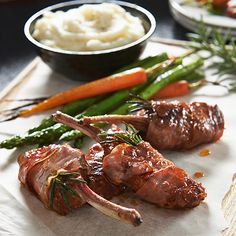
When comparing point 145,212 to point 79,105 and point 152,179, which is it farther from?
point 79,105

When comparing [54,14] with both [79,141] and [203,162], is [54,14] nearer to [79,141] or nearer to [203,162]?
[79,141]

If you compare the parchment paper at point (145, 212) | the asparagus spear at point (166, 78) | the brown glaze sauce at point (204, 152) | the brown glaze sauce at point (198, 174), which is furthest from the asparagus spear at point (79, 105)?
Result: the brown glaze sauce at point (198, 174)

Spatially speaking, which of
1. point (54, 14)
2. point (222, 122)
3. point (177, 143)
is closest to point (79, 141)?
point (177, 143)

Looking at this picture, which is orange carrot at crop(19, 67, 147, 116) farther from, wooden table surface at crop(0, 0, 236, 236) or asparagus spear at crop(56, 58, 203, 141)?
wooden table surface at crop(0, 0, 236, 236)

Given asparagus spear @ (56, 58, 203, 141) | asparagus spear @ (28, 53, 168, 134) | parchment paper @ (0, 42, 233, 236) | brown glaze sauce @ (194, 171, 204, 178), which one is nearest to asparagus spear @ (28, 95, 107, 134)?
asparagus spear @ (28, 53, 168, 134)

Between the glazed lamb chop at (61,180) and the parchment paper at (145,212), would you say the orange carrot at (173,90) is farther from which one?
the glazed lamb chop at (61,180)

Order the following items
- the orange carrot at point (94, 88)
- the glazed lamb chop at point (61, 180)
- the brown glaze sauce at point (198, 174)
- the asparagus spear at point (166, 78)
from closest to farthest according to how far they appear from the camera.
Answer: the glazed lamb chop at point (61, 180) < the brown glaze sauce at point (198, 174) < the asparagus spear at point (166, 78) < the orange carrot at point (94, 88)
